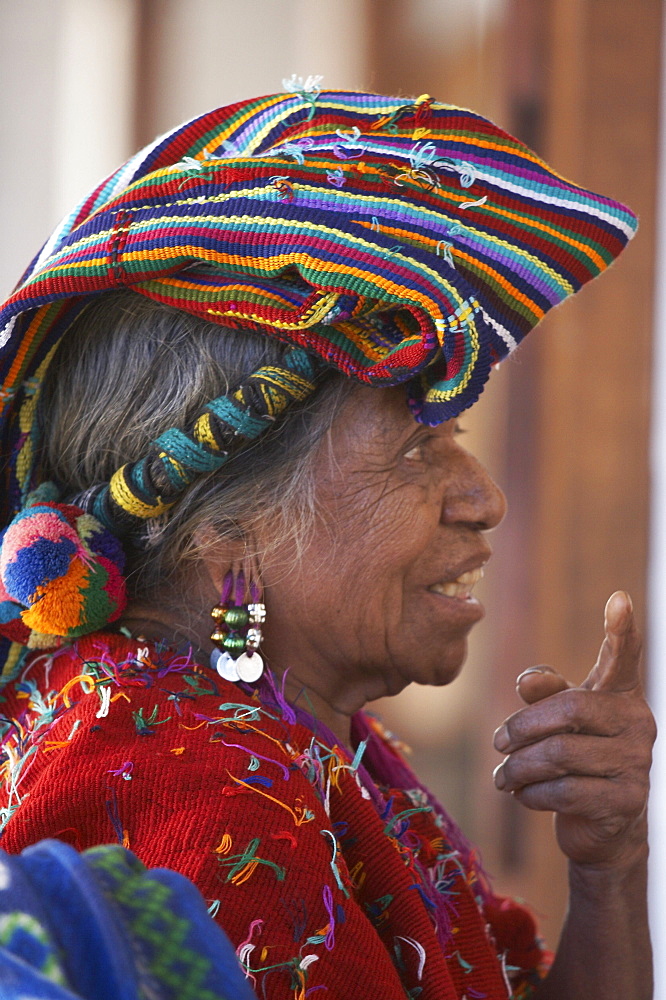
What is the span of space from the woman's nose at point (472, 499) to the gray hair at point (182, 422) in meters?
0.19

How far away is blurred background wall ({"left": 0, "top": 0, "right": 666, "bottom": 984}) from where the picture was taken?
10.3ft

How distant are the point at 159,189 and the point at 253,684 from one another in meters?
0.57

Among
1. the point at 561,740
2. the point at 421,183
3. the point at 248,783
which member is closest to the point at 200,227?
the point at 421,183

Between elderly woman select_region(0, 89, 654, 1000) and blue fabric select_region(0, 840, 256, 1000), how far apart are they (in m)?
0.37

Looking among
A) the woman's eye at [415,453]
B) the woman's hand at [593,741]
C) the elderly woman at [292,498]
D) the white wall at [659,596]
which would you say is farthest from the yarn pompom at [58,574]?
the white wall at [659,596]

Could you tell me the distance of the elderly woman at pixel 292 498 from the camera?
3.29 ft

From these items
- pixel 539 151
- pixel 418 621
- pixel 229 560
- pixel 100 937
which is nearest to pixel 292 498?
pixel 229 560

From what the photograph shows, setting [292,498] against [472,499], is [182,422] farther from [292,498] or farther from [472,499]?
[472,499]

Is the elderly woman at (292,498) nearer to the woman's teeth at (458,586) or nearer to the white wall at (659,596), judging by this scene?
the woman's teeth at (458,586)

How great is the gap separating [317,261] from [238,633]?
427mm

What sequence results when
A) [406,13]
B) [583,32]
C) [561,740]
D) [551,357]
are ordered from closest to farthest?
[561,740]
[583,32]
[551,357]
[406,13]

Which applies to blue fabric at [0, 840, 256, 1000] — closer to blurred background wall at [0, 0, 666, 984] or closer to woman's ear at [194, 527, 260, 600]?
woman's ear at [194, 527, 260, 600]

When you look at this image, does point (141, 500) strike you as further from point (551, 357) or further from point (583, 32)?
point (583, 32)

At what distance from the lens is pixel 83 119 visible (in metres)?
4.06
